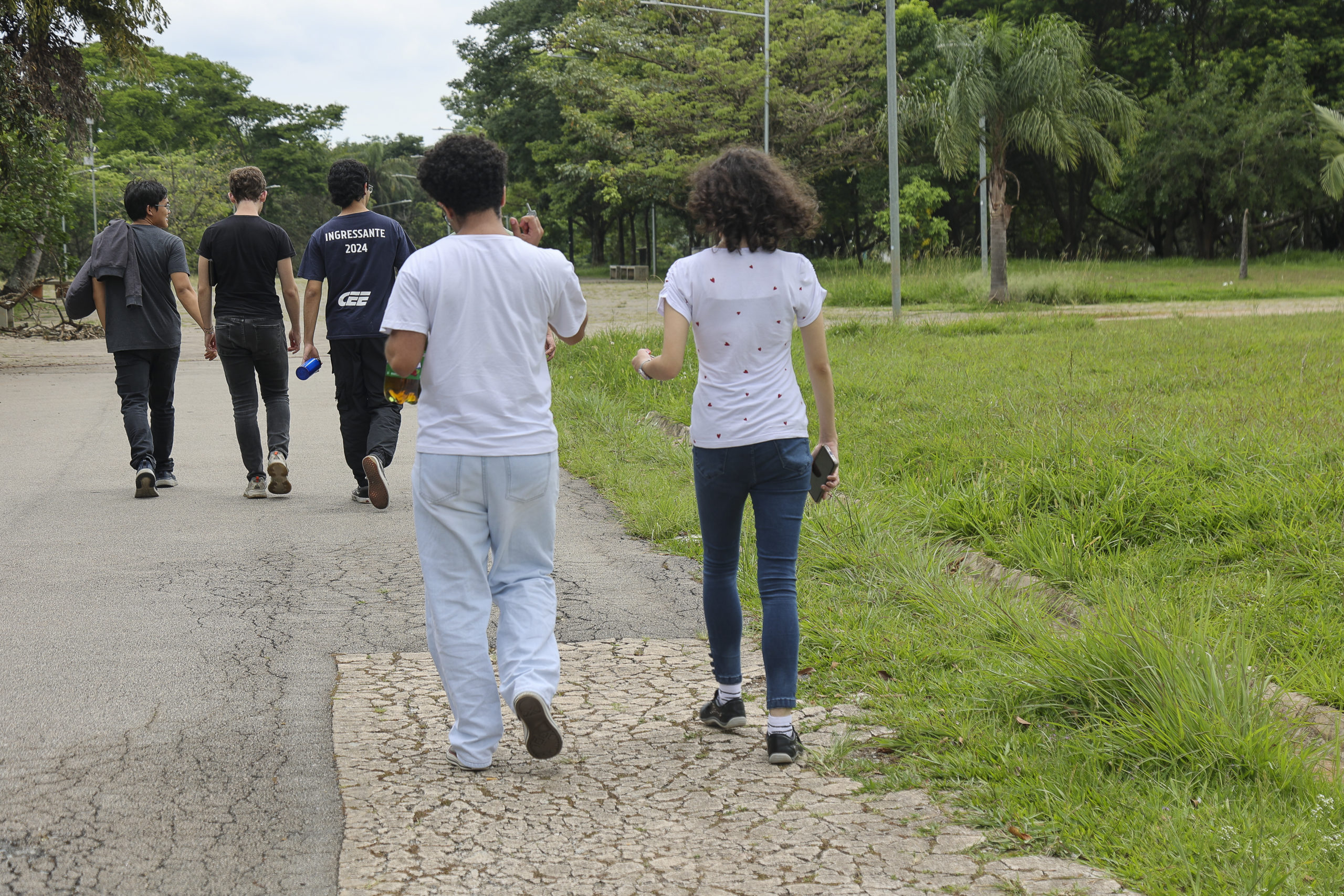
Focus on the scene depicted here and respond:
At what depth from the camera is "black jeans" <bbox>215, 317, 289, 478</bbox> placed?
25.0ft

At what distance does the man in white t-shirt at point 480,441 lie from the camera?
3467 mm

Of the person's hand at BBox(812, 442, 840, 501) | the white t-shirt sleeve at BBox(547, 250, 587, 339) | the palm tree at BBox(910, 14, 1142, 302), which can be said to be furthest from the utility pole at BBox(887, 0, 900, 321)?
the white t-shirt sleeve at BBox(547, 250, 587, 339)

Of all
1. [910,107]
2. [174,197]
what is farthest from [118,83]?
[910,107]

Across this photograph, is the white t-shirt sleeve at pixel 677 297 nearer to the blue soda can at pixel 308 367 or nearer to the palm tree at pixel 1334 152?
the blue soda can at pixel 308 367

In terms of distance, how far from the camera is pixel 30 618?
5.02 m

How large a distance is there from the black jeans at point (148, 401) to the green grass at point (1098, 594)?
276 centimetres

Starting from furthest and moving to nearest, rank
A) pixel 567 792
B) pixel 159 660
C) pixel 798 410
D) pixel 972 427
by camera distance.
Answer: pixel 972 427, pixel 159 660, pixel 798 410, pixel 567 792

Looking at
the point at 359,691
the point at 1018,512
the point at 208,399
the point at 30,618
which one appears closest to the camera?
the point at 359,691

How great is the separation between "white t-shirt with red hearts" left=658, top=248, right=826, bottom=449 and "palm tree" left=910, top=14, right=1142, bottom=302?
19734mm

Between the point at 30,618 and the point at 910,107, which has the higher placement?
the point at 910,107

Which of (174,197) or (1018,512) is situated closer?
(1018,512)

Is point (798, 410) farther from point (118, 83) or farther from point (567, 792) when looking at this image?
point (118, 83)

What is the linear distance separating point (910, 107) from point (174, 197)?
39.9 m

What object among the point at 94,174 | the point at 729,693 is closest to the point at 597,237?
the point at 94,174
